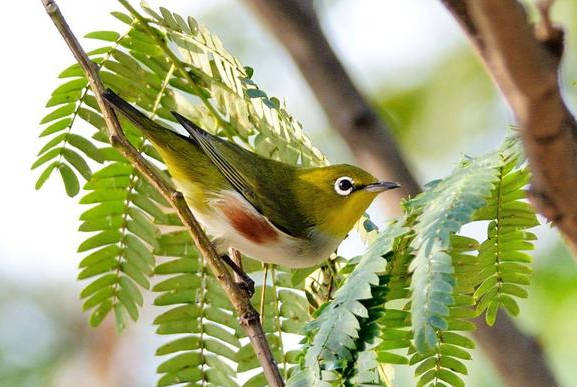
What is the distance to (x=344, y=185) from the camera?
384cm

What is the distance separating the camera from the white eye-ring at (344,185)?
12.5 ft

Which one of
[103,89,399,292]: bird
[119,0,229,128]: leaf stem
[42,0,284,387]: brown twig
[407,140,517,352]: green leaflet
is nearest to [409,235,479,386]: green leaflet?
[407,140,517,352]: green leaflet

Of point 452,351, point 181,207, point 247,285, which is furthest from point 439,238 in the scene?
point 247,285

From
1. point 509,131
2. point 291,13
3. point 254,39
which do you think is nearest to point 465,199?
point 509,131

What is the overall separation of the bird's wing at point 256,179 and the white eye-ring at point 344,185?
197 mm

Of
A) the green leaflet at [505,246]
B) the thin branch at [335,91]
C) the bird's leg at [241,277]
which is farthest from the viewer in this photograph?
the bird's leg at [241,277]

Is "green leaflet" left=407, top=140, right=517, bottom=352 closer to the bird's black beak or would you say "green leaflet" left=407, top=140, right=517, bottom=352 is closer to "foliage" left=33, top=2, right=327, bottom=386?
"foliage" left=33, top=2, right=327, bottom=386

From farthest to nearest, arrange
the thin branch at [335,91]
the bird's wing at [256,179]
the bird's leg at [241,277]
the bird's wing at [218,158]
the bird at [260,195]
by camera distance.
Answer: the bird's wing at [256,179]
the bird at [260,195]
the bird's wing at [218,158]
the bird's leg at [241,277]
the thin branch at [335,91]

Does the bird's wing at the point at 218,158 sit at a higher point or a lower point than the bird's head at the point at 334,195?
lower

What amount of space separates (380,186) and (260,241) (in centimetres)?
49

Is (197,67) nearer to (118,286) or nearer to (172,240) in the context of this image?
(172,240)

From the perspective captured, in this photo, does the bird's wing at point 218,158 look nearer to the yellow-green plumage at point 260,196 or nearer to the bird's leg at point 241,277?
the yellow-green plumage at point 260,196

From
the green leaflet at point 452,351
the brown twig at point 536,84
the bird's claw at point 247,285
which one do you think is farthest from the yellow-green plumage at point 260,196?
the brown twig at point 536,84

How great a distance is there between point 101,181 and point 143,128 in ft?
0.78
